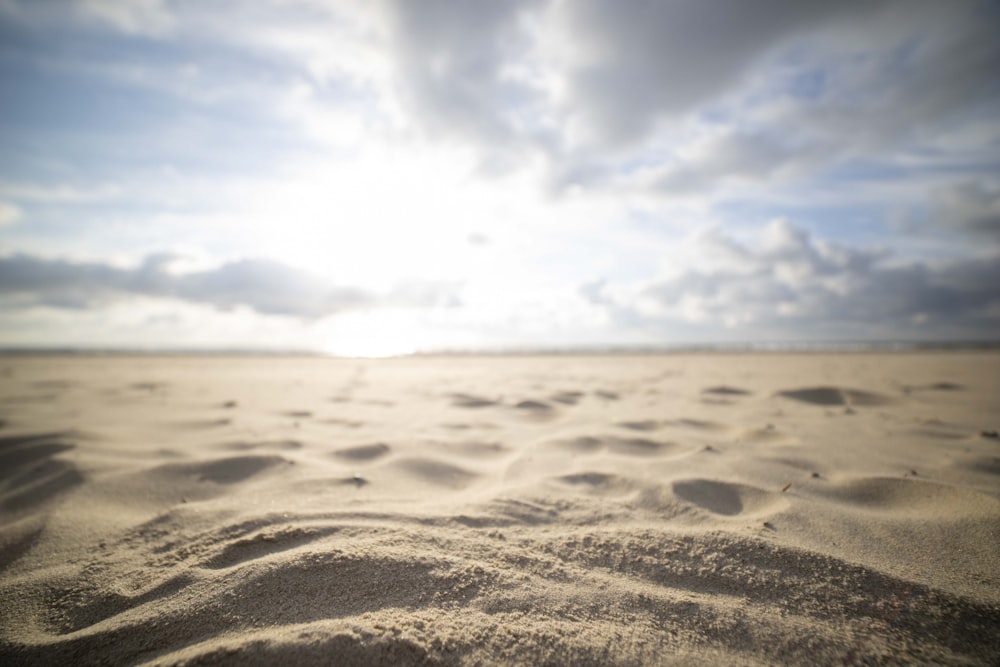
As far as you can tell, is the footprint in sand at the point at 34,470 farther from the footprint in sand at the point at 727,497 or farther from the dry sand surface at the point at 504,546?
the footprint in sand at the point at 727,497

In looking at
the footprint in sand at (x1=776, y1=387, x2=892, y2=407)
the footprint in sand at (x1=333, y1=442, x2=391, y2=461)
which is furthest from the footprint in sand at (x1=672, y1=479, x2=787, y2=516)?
the footprint in sand at (x1=776, y1=387, x2=892, y2=407)

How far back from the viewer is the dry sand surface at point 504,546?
1.18 m

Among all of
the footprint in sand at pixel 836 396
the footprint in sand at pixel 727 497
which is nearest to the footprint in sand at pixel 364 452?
the footprint in sand at pixel 727 497

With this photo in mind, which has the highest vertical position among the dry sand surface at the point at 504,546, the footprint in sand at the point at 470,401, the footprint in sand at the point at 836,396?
the footprint in sand at the point at 836,396

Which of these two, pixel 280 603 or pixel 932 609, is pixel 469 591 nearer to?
pixel 280 603

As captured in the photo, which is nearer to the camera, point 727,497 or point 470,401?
point 727,497

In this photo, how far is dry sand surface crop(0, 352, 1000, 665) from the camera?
1.18 metres

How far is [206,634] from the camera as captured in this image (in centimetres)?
120

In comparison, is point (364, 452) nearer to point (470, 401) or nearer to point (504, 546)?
point (504, 546)

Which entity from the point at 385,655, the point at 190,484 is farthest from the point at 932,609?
the point at 190,484

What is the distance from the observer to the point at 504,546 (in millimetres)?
1610

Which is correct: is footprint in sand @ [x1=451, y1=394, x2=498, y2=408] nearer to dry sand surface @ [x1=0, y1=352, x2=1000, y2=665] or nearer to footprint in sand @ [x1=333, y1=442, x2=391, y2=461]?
dry sand surface @ [x1=0, y1=352, x2=1000, y2=665]

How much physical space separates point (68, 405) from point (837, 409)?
25.1ft

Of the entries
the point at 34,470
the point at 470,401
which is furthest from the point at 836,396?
the point at 34,470
